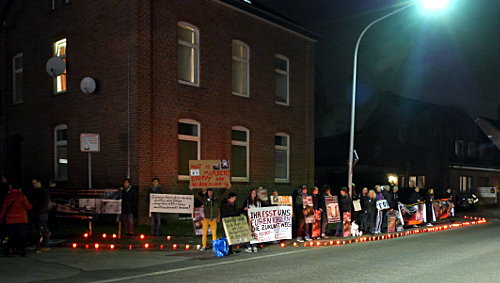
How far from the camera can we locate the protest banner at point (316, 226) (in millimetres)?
15453

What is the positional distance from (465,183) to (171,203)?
116 ft

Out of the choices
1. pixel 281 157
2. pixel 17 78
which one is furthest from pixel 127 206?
pixel 17 78

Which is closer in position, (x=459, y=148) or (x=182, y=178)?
(x=182, y=178)

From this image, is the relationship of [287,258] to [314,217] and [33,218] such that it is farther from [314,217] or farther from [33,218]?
[33,218]

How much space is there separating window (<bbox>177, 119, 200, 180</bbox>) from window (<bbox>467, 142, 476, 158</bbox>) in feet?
109

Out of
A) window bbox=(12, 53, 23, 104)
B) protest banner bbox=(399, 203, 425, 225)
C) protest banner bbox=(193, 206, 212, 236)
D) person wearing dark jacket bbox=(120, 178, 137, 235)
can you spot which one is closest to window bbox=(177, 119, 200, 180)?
person wearing dark jacket bbox=(120, 178, 137, 235)

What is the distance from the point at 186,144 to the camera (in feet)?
64.2

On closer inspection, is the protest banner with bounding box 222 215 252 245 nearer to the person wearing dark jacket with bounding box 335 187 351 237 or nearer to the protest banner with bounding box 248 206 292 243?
the protest banner with bounding box 248 206 292 243

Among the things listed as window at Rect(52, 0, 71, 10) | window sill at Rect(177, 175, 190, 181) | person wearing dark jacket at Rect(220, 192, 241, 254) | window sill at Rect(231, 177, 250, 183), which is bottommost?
person wearing dark jacket at Rect(220, 192, 241, 254)

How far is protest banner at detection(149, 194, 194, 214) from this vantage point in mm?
15242

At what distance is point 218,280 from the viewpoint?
8867 millimetres

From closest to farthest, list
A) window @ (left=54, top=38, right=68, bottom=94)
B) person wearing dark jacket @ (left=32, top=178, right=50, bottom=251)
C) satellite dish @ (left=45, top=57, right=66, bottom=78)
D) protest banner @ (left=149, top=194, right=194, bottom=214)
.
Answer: person wearing dark jacket @ (left=32, top=178, right=50, bottom=251) → protest banner @ (left=149, top=194, right=194, bottom=214) → satellite dish @ (left=45, top=57, right=66, bottom=78) → window @ (left=54, top=38, right=68, bottom=94)

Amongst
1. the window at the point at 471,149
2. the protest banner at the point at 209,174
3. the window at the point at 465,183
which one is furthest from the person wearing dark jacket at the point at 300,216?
the window at the point at 471,149

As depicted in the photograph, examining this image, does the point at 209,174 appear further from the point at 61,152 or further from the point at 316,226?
the point at 61,152
